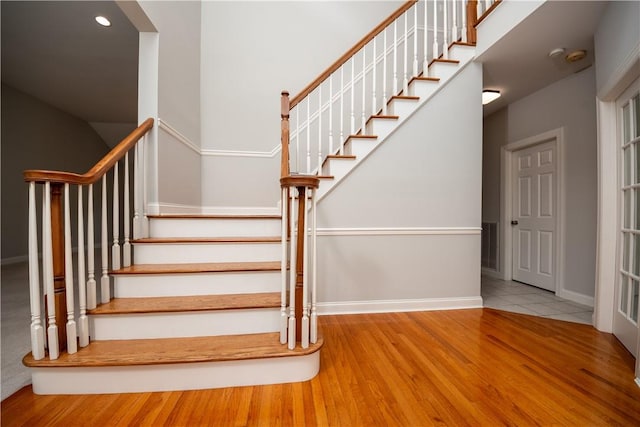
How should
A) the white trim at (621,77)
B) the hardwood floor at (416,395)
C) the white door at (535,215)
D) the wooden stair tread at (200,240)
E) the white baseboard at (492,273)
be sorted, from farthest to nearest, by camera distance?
1. the white baseboard at (492,273)
2. the white door at (535,215)
3. the wooden stair tread at (200,240)
4. the white trim at (621,77)
5. the hardwood floor at (416,395)

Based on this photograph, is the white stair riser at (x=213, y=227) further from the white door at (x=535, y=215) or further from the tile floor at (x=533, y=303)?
the white door at (x=535, y=215)

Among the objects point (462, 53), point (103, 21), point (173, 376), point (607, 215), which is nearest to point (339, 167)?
point (462, 53)

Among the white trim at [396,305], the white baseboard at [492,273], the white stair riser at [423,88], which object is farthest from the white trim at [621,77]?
the white baseboard at [492,273]

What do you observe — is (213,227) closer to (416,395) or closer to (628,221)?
(416,395)

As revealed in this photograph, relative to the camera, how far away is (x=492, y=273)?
145 inches

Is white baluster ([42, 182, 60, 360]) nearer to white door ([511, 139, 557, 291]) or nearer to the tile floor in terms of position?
the tile floor

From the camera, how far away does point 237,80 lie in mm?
3082

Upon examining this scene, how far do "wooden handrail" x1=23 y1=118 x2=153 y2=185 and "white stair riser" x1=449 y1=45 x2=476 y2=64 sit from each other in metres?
2.75

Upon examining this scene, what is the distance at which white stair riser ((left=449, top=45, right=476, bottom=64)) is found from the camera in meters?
2.43

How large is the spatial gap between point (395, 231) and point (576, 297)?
82.6 inches

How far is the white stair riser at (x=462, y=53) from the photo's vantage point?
2426 millimetres

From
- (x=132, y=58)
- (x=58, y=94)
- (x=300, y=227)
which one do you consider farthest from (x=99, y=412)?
(x=58, y=94)

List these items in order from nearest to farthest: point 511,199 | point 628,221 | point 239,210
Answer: point 628,221 < point 239,210 < point 511,199

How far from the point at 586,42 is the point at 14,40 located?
595 centimetres
